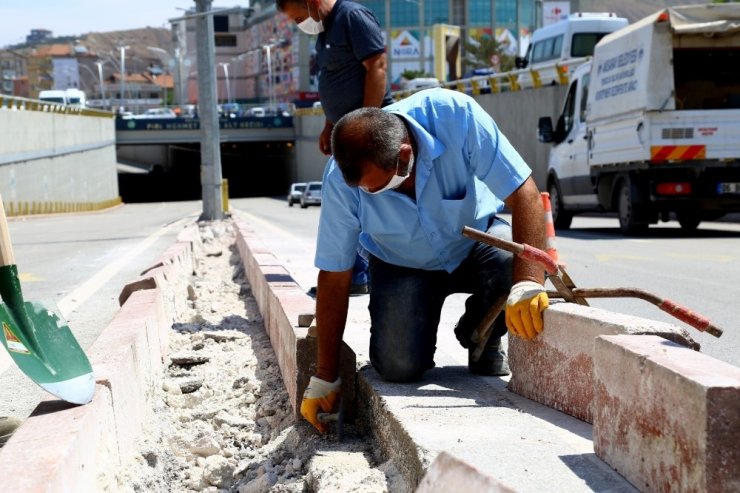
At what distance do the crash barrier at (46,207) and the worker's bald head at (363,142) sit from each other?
2710 centimetres

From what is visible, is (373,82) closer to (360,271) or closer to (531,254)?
(360,271)

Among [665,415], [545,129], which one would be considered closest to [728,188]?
[545,129]

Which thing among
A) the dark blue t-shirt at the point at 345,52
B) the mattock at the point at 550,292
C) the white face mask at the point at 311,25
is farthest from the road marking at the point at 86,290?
the mattock at the point at 550,292

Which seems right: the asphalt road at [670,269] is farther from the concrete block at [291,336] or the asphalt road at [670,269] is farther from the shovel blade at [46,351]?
the shovel blade at [46,351]

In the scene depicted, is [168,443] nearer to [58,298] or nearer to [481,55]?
[58,298]

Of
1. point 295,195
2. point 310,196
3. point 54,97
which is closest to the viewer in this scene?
point 310,196

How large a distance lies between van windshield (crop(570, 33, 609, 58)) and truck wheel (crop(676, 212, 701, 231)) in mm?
16200

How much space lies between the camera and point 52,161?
3756 cm

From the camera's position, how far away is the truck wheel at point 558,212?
1880 cm

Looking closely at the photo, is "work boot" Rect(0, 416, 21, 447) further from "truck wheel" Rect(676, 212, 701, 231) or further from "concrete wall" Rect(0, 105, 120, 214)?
"concrete wall" Rect(0, 105, 120, 214)

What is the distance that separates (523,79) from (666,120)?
19671 millimetres

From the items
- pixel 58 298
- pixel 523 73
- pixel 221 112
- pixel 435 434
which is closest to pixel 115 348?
pixel 435 434

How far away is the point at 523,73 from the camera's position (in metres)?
33.5

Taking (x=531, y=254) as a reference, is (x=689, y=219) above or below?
below
